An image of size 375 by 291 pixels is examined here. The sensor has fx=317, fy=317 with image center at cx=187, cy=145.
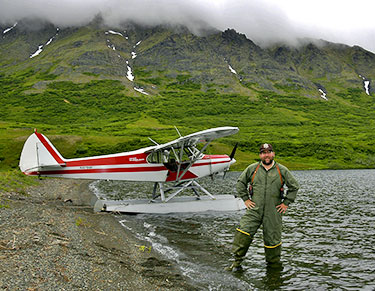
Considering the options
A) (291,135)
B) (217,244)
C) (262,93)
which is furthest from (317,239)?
(262,93)

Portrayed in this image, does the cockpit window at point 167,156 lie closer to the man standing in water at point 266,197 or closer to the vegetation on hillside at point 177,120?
the man standing in water at point 266,197

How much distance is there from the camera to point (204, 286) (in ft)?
23.6

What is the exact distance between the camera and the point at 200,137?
55.4 feet

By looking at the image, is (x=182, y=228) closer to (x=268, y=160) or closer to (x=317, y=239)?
(x=317, y=239)

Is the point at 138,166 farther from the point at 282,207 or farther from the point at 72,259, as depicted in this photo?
the point at 282,207

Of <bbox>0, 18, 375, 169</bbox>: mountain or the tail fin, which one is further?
<bbox>0, 18, 375, 169</bbox>: mountain

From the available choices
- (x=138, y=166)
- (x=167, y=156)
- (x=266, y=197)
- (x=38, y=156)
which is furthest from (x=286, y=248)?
(x=38, y=156)

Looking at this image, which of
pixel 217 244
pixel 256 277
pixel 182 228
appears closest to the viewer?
pixel 256 277

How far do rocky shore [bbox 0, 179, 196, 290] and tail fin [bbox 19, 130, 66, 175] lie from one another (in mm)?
5458

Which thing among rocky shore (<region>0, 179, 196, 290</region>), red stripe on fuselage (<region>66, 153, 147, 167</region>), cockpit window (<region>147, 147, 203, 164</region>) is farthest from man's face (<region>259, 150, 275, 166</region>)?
red stripe on fuselage (<region>66, 153, 147, 167</region>)

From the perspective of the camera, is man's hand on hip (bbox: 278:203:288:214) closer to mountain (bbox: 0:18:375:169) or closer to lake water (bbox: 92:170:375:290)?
lake water (bbox: 92:170:375:290)

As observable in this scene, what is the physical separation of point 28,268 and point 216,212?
12.4 m

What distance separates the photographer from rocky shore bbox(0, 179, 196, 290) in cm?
582

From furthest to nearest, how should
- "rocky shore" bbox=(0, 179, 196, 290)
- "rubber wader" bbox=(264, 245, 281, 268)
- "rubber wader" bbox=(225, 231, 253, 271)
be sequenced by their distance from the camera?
"rubber wader" bbox=(264, 245, 281, 268) < "rubber wader" bbox=(225, 231, 253, 271) < "rocky shore" bbox=(0, 179, 196, 290)
